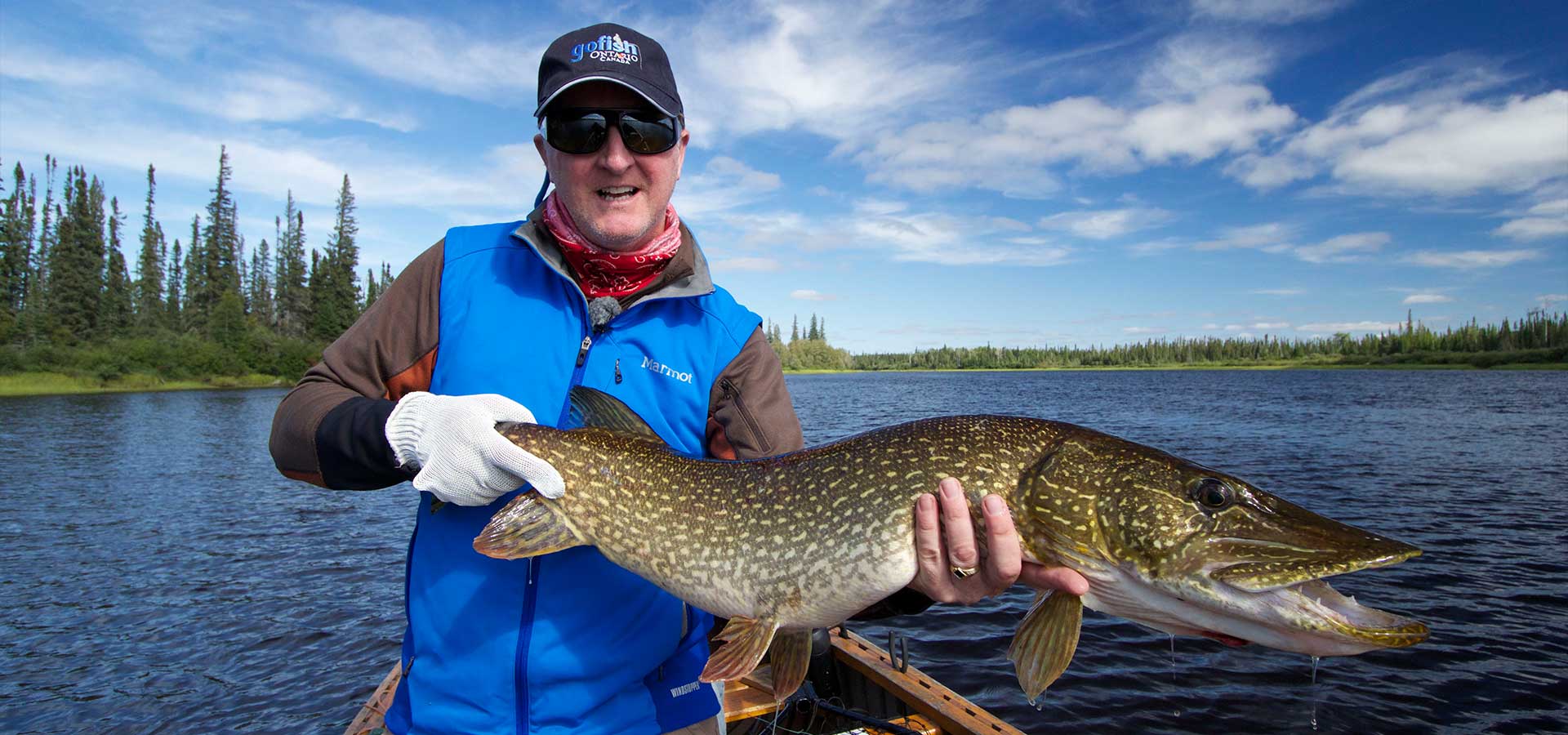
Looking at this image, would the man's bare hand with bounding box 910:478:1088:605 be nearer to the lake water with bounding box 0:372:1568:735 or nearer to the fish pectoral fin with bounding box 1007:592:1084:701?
the fish pectoral fin with bounding box 1007:592:1084:701

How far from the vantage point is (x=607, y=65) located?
2594 millimetres

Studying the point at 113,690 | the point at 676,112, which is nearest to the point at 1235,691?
the point at 676,112

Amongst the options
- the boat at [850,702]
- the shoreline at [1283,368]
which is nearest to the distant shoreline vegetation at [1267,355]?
the shoreline at [1283,368]

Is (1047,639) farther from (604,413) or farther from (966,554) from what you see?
(604,413)

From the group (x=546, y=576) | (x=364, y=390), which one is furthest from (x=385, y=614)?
(x=546, y=576)

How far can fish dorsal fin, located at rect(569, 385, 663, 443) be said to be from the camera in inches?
105

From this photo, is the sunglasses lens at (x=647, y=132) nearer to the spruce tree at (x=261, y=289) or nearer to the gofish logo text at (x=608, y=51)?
the gofish logo text at (x=608, y=51)

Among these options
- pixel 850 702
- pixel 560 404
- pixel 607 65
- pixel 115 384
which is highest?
pixel 607 65

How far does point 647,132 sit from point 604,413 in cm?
103

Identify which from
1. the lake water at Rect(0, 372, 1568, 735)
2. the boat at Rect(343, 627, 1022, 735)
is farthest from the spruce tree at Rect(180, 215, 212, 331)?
the boat at Rect(343, 627, 1022, 735)

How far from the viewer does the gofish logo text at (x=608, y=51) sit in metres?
2.63

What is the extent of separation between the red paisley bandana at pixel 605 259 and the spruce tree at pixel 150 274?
83.3 metres

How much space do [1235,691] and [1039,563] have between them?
7.43m

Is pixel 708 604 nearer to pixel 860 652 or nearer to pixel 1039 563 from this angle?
pixel 1039 563
